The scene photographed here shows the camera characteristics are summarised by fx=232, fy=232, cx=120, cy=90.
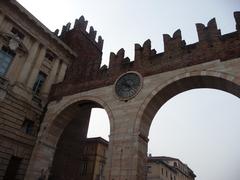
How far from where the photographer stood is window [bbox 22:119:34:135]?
47.9 ft

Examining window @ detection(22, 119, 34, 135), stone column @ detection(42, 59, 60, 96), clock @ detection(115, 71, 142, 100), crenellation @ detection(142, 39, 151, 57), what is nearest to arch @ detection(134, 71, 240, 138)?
clock @ detection(115, 71, 142, 100)

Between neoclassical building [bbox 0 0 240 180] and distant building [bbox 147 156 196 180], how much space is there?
25.1 m

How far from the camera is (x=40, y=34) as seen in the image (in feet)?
56.2

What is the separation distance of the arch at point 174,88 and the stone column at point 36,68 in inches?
326

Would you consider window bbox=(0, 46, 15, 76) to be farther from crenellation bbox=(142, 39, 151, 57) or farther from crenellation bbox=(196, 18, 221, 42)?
crenellation bbox=(196, 18, 221, 42)

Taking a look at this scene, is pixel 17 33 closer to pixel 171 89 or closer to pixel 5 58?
pixel 5 58

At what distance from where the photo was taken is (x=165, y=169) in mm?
42719

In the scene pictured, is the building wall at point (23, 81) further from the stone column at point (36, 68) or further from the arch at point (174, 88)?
the arch at point (174, 88)

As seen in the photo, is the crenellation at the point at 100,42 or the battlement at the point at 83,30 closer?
the battlement at the point at 83,30

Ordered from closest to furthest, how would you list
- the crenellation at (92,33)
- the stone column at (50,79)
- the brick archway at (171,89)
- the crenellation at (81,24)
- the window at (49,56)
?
the brick archway at (171,89), the stone column at (50,79), the window at (49,56), the crenellation at (81,24), the crenellation at (92,33)

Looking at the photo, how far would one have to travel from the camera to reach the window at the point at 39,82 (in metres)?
16.4

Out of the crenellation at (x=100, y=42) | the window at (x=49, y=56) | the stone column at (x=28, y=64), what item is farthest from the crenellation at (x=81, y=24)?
the stone column at (x=28, y=64)

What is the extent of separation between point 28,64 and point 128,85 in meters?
7.54

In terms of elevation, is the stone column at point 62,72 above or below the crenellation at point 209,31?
above
